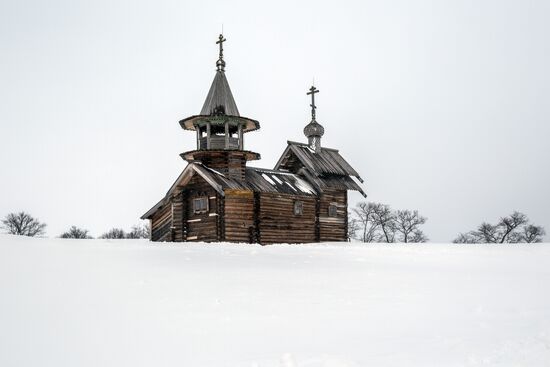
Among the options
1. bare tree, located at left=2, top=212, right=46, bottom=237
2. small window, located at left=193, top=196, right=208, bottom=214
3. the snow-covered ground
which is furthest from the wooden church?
bare tree, located at left=2, top=212, right=46, bottom=237

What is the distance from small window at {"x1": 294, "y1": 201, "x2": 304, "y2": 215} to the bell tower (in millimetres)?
3869

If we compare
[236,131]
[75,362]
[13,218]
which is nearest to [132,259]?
[75,362]

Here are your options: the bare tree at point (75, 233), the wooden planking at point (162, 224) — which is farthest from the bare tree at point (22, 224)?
the wooden planking at point (162, 224)

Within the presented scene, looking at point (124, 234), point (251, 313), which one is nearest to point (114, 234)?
point (124, 234)

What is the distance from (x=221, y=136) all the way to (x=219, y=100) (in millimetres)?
2273

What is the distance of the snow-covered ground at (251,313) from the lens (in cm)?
648

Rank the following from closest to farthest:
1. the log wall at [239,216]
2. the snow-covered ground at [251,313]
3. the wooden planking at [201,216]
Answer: the snow-covered ground at [251,313] → the log wall at [239,216] → the wooden planking at [201,216]

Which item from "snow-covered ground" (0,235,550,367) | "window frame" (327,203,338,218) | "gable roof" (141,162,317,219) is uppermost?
"gable roof" (141,162,317,219)

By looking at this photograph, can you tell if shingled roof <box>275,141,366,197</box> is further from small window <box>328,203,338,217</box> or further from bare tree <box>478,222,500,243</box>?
bare tree <box>478,222,500,243</box>

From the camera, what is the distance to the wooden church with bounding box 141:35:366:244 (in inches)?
1117

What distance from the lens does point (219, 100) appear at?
30.8 metres

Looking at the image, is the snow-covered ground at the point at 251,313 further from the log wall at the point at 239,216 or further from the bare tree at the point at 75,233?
the bare tree at the point at 75,233

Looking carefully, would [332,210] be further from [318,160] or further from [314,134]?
[314,134]

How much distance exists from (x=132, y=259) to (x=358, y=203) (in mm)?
58262
